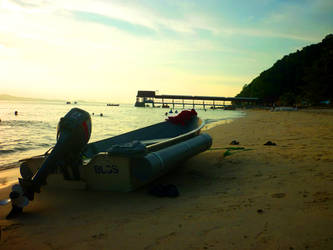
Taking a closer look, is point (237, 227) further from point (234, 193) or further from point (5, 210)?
point (5, 210)

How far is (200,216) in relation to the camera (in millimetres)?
3246

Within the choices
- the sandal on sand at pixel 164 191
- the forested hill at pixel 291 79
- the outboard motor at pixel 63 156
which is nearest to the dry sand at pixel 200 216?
the sandal on sand at pixel 164 191

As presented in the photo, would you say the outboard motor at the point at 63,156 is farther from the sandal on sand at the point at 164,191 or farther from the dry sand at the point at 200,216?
the sandal on sand at the point at 164,191

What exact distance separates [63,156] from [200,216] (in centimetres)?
235

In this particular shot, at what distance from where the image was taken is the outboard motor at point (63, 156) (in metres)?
3.59

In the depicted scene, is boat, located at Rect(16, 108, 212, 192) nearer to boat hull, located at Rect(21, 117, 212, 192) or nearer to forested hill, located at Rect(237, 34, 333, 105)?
boat hull, located at Rect(21, 117, 212, 192)

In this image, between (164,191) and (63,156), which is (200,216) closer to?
(164,191)

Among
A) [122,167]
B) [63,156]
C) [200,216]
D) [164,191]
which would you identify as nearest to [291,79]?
[164,191]

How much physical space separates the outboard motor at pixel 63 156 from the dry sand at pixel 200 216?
12.0 inches

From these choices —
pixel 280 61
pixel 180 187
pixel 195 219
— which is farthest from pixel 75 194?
pixel 280 61

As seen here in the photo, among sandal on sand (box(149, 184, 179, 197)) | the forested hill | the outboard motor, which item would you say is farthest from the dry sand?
the forested hill

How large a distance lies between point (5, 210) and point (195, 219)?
2.90m

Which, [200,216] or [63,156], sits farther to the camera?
[63,156]

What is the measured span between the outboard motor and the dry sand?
0.31 meters
